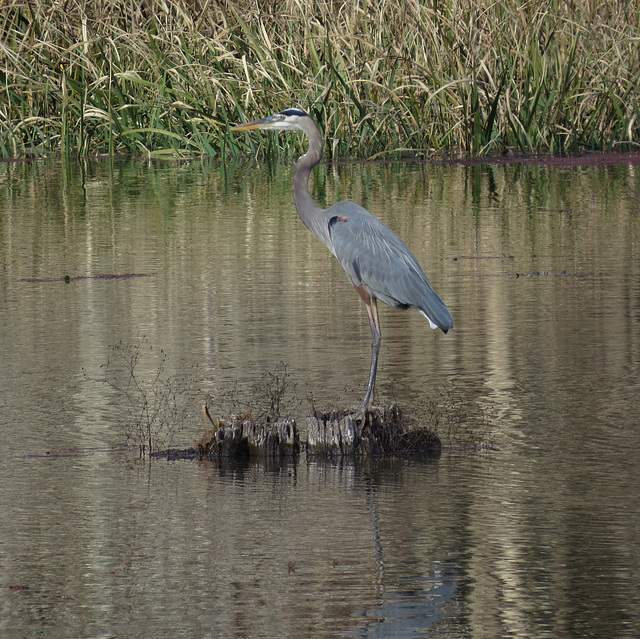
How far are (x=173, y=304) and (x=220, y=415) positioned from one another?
314 centimetres

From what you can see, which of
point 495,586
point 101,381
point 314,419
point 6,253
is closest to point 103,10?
point 6,253

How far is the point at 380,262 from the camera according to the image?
24.0ft

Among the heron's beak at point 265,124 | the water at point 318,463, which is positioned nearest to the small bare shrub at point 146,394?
the water at point 318,463

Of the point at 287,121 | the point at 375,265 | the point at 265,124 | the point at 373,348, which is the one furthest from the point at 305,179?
the point at 373,348

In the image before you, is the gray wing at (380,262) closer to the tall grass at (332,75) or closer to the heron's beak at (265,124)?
the heron's beak at (265,124)

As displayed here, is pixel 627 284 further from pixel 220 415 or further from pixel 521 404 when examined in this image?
pixel 220 415

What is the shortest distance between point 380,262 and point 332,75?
1182cm

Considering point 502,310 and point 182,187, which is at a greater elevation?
point 182,187

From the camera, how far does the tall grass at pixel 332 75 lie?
1891 cm

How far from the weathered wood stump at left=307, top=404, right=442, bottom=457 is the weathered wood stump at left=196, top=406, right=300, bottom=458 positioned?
9 centimetres

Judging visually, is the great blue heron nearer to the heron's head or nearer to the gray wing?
the gray wing

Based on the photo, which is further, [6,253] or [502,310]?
[6,253]

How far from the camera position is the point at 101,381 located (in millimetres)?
7879

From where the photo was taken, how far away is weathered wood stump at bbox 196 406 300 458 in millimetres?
6387
